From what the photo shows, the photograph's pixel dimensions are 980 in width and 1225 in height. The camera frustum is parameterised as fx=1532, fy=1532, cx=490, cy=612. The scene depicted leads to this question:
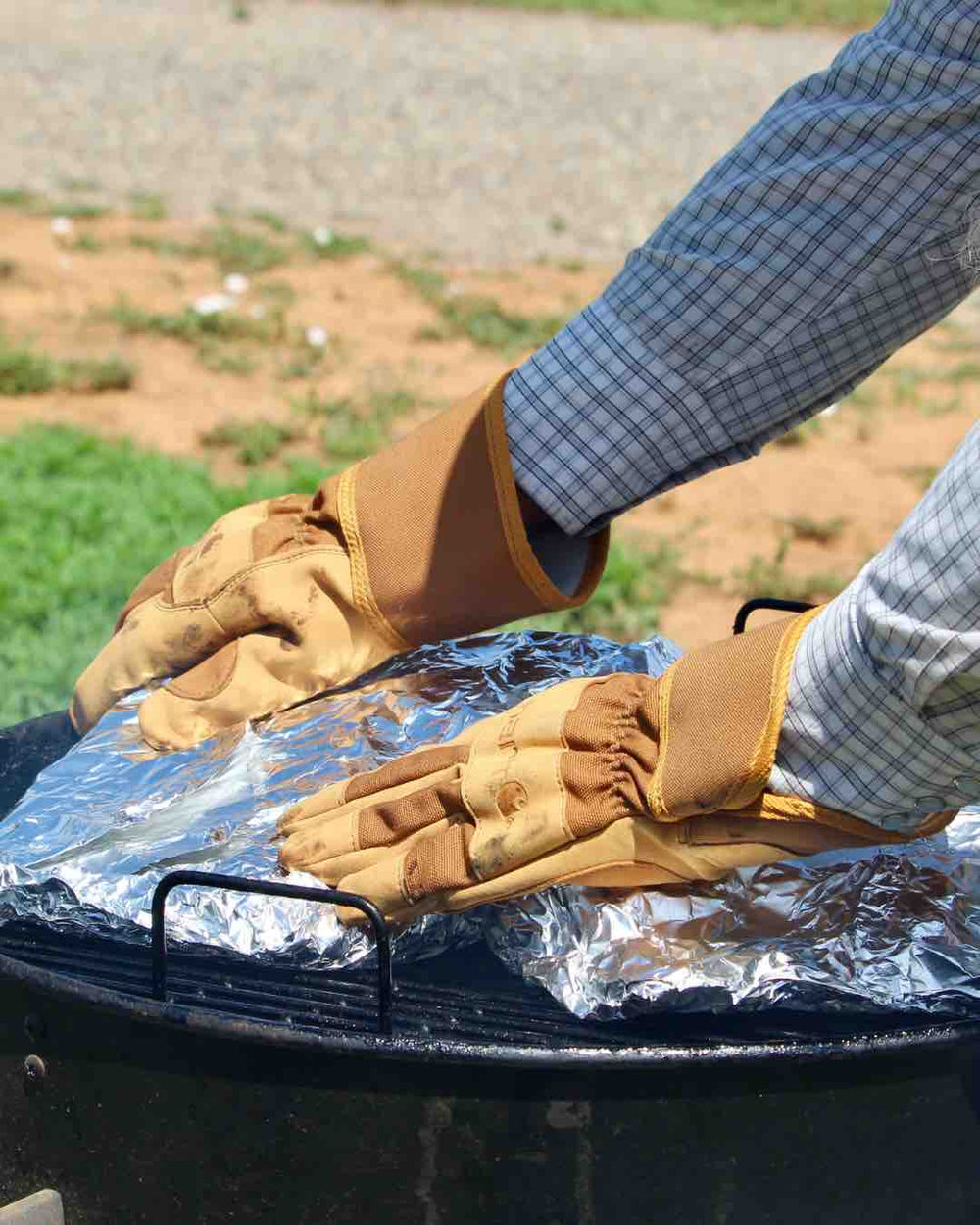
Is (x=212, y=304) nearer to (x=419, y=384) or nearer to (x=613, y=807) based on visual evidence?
(x=419, y=384)

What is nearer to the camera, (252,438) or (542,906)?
(542,906)

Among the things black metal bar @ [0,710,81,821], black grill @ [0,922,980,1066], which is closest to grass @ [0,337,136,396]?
black metal bar @ [0,710,81,821]

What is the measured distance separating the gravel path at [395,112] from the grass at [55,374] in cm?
207

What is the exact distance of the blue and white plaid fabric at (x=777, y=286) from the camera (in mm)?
1581

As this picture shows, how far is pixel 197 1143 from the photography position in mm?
1366

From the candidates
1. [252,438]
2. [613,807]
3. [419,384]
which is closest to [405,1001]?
[613,807]

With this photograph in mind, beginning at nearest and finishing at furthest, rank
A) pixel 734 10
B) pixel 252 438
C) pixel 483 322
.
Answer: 1. pixel 252 438
2. pixel 483 322
3. pixel 734 10

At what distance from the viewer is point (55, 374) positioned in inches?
181

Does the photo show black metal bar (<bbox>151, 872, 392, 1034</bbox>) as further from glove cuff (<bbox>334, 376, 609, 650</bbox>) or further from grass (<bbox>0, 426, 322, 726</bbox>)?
grass (<bbox>0, 426, 322, 726</bbox>)

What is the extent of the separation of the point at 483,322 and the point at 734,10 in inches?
373

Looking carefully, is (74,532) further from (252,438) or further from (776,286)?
(776,286)

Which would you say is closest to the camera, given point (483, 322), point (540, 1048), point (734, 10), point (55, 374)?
point (540, 1048)

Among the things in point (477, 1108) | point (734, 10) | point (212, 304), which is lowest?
point (477, 1108)

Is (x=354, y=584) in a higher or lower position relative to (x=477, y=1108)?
higher
